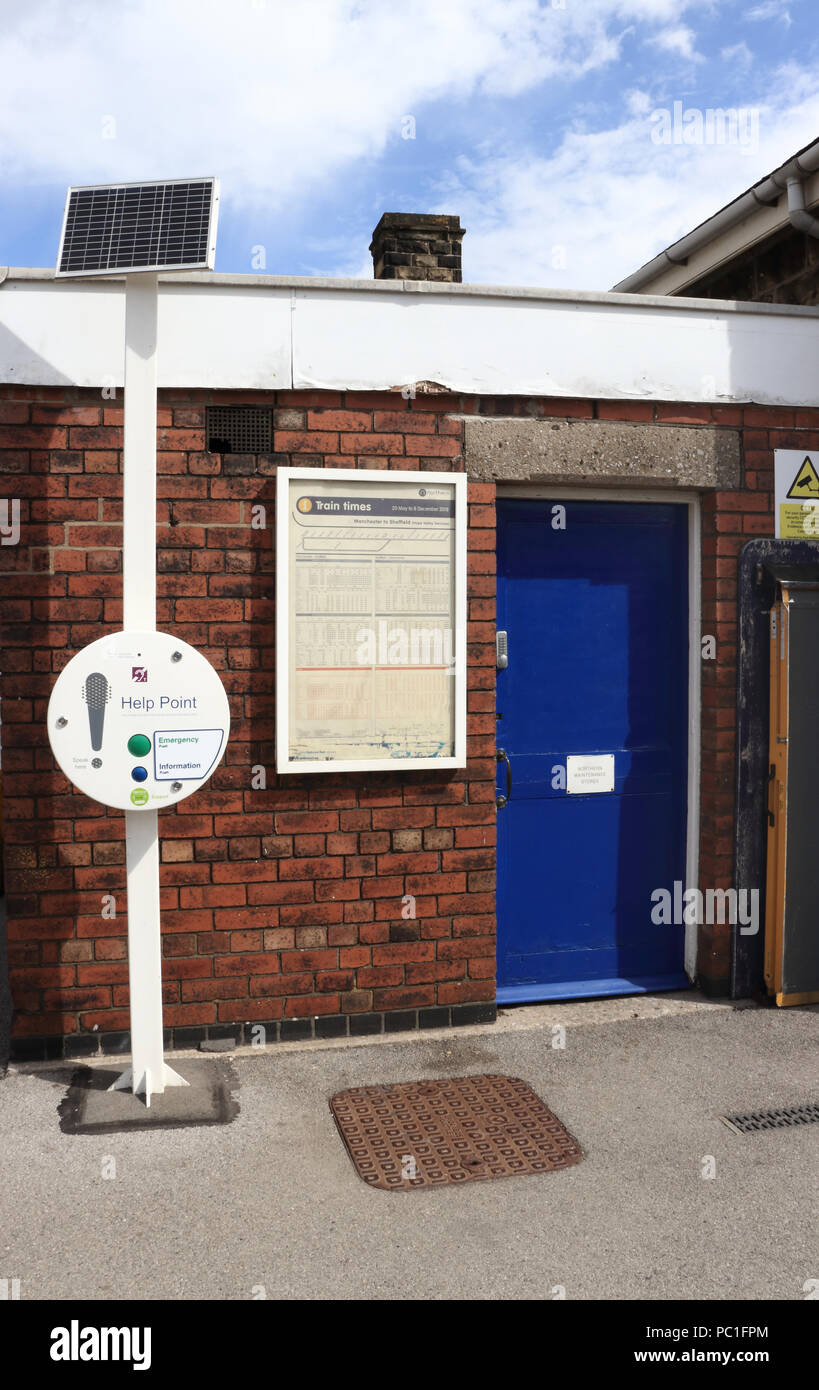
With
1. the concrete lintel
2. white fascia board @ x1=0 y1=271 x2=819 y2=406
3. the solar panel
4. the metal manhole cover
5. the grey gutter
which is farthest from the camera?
the grey gutter

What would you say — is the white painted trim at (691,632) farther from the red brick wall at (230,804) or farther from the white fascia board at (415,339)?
the red brick wall at (230,804)

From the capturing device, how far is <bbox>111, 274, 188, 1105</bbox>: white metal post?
3.81 metres

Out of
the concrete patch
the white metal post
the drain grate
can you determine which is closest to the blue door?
the drain grate

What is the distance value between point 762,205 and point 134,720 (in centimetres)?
474

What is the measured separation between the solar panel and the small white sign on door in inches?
110

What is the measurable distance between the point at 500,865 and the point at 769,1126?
66.6 inches

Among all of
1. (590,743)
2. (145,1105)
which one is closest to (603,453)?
(590,743)

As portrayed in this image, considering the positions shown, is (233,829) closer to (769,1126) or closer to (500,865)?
(500,865)

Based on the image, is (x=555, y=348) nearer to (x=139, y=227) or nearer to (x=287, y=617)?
(x=287, y=617)

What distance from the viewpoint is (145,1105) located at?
3.94 m

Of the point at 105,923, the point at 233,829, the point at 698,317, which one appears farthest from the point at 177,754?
the point at 698,317

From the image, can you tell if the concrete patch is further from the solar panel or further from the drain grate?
the solar panel

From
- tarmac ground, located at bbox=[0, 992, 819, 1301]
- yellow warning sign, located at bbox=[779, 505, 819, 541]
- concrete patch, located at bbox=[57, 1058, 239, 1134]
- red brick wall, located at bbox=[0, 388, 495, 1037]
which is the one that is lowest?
tarmac ground, located at bbox=[0, 992, 819, 1301]

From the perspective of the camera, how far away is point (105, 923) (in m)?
4.43
